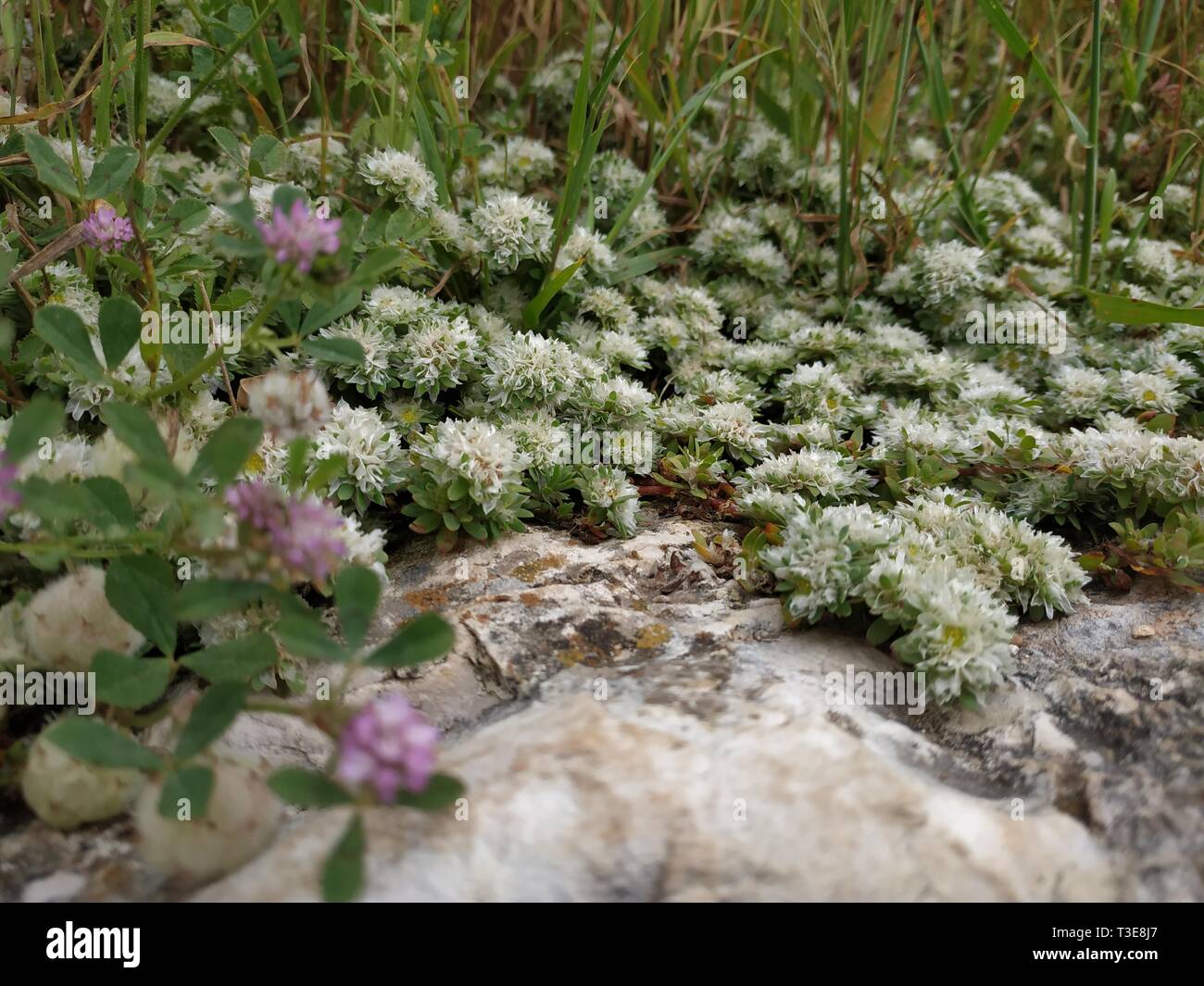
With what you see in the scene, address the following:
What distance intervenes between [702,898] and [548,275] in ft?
6.56

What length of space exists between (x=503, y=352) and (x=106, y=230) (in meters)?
0.93

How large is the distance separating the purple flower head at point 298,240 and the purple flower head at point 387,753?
63 cm

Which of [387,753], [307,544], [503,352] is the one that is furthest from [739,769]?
[503,352]

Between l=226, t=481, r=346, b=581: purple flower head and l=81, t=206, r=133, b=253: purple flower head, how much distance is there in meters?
1.00

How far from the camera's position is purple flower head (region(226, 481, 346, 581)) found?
1.18 meters

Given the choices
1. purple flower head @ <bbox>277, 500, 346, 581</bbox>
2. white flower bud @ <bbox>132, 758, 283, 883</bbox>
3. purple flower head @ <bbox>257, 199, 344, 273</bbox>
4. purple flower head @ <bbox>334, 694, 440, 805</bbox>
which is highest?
purple flower head @ <bbox>257, 199, 344, 273</bbox>

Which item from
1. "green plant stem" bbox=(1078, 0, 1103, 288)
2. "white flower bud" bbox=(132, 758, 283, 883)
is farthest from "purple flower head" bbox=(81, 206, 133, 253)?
"green plant stem" bbox=(1078, 0, 1103, 288)

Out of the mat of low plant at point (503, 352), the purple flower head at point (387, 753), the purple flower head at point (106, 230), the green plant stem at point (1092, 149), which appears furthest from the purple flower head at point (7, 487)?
the green plant stem at point (1092, 149)

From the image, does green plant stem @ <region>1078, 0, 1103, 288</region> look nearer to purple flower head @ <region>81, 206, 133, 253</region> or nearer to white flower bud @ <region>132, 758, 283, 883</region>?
purple flower head @ <region>81, 206, 133, 253</region>

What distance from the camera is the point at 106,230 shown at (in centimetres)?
191
